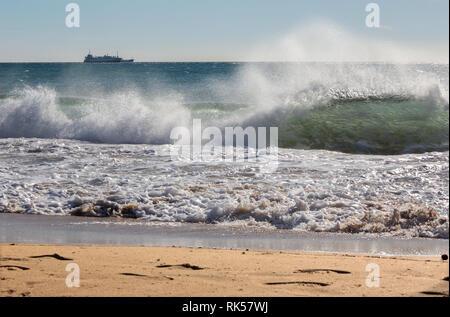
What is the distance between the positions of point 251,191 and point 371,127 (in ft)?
29.8

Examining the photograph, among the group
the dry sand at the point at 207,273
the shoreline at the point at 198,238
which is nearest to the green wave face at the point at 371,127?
the shoreline at the point at 198,238

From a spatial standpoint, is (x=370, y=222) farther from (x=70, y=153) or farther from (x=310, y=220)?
(x=70, y=153)

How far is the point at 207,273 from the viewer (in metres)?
4.90

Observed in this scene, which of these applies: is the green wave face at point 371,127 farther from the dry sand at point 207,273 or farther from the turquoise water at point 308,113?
the dry sand at point 207,273

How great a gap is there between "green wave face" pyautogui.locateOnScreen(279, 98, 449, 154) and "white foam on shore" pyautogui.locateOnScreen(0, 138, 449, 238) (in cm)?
333

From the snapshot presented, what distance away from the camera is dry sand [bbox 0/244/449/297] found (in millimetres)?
4297

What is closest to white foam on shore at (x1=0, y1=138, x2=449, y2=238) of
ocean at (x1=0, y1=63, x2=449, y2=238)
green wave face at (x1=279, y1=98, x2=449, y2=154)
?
ocean at (x1=0, y1=63, x2=449, y2=238)

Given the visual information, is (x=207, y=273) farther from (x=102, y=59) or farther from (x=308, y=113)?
(x=102, y=59)

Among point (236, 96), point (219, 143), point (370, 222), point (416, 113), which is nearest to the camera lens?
point (370, 222)

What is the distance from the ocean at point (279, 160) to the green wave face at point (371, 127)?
0.05m

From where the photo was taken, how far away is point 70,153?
41.9 ft

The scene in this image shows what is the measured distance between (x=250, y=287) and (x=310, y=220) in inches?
134

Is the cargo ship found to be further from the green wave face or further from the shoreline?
the shoreline
